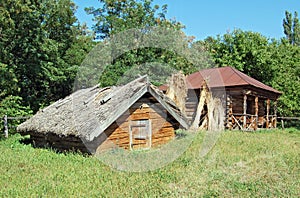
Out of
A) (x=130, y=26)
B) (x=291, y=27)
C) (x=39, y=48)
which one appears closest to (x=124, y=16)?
(x=130, y=26)

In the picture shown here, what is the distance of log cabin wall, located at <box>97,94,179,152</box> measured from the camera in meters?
10.7

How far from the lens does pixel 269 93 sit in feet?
76.1

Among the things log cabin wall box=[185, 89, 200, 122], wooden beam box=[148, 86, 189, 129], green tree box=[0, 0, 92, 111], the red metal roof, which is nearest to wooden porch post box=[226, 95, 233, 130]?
the red metal roof

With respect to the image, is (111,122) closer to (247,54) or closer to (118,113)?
(118,113)

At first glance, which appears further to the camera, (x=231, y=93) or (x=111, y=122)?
(x=231, y=93)

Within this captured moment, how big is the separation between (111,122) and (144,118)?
6.48ft

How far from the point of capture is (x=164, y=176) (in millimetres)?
7574

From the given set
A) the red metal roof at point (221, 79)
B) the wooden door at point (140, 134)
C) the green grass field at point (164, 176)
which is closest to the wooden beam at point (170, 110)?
the wooden door at point (140, 134)

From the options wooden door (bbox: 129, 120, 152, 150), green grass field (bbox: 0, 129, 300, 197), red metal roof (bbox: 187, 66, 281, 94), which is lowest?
Answer: green grass field (bbox: 0, 129, 300, 197)

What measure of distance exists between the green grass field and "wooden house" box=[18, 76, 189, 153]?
2.70 feet

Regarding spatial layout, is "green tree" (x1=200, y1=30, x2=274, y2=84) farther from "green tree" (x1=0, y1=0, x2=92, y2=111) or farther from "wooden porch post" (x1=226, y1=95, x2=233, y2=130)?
"green tree" (x1=0, y1=0, x2=92, y2=111)

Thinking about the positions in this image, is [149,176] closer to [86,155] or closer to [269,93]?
[86,155]

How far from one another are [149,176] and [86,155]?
3267 millimetres

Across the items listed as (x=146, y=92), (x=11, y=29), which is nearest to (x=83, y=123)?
(x=146, y=92)
